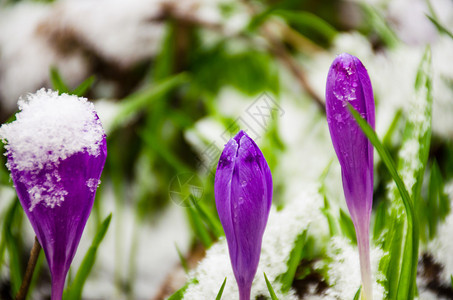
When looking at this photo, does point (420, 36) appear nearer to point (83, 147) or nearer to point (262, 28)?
point (262, 28)

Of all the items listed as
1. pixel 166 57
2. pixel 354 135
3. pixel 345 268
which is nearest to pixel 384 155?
pixel 354 135

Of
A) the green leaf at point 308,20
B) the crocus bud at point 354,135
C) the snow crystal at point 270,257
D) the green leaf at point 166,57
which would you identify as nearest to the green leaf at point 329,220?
the snow crystal at point 270,257

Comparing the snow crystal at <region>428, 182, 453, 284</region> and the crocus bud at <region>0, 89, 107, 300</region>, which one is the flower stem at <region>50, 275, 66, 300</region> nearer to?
the crocus bud at <region>0, 89, 107, 300</region>

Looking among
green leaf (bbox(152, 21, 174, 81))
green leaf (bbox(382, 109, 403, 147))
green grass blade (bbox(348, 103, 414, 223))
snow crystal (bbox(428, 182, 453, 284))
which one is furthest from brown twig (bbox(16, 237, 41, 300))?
green leaf (bbox(152, 21, 174, 81))

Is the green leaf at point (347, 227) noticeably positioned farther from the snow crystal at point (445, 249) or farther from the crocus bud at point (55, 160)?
the crocus bud at point (55, 160)

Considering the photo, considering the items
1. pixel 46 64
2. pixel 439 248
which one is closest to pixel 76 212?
pixel 439 248

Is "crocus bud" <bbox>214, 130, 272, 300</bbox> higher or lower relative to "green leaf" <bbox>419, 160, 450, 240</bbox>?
higher

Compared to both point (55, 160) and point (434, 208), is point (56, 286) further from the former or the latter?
point (434, 208)
